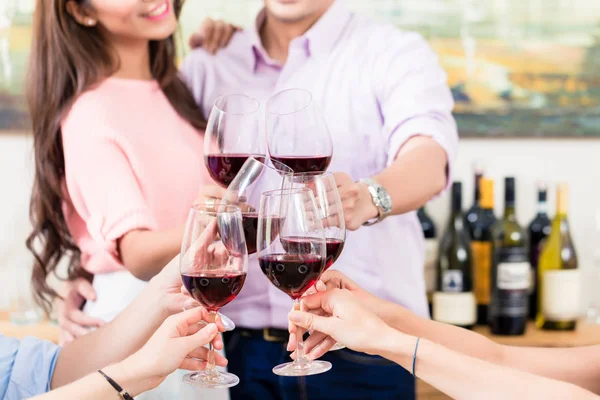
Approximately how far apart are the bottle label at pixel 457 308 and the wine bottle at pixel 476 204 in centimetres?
26

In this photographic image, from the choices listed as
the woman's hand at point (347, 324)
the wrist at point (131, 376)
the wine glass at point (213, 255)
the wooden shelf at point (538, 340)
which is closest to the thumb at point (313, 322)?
the woman's hand at point (347, 324)

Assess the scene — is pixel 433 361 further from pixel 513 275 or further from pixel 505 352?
pixel 513 275

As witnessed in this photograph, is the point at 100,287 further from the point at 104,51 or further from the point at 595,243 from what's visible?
the point at 595,243

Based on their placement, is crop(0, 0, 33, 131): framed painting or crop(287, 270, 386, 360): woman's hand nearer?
crop(287, 270, 386, 360): woman's hand

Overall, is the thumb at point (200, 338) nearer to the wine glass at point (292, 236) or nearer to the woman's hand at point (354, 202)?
the wine glass at point (292, 236)

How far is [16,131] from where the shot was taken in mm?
2656

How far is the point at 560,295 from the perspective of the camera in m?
2.41

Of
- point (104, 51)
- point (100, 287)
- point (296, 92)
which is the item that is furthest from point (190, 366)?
point (104, 51)

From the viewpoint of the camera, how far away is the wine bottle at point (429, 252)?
253 cm

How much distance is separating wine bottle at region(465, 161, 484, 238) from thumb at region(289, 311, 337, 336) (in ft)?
4.93

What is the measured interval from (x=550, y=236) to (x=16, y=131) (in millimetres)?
1852

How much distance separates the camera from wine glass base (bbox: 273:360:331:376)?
3.78 feet

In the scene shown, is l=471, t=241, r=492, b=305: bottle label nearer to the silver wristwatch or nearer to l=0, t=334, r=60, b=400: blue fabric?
the silver wristwatch

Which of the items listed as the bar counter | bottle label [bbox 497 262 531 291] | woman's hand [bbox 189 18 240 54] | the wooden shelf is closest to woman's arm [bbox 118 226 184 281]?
woman's hand [bbox 189 18 240 54]
